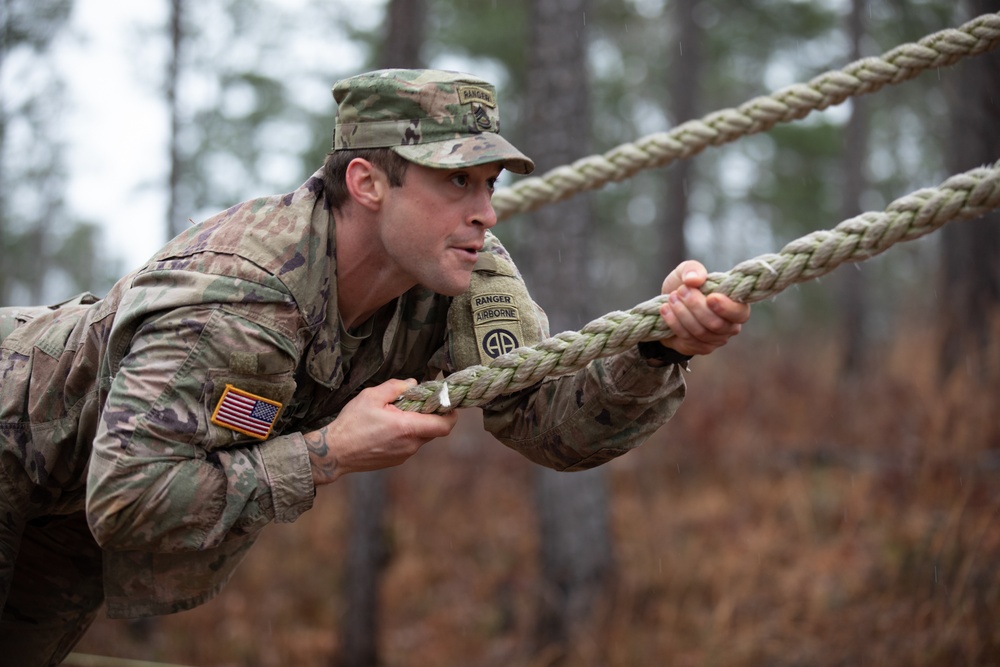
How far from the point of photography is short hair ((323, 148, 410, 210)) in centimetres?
228

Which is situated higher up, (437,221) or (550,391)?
(437,221)

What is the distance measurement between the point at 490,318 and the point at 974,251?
6.59 meters

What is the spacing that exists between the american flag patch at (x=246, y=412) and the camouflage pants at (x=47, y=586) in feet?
2.91

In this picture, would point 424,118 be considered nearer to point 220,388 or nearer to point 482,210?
point 482,210

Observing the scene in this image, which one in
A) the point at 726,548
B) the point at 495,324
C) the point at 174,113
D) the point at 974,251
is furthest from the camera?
the point at 174,113

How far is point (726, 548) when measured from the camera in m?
7.31

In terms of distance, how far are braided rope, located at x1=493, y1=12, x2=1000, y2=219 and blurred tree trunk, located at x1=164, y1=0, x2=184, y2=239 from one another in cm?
507

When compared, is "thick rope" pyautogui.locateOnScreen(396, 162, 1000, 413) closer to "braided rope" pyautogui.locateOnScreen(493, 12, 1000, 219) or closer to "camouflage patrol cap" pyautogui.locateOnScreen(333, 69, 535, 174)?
"camouflage patrol cap" pyautogui.locateOnScreen(333, 69, 535, 174)

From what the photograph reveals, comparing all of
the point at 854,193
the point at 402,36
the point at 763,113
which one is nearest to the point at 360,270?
the point at 763,113

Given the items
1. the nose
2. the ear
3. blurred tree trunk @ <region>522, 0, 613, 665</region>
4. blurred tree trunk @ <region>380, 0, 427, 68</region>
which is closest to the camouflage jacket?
the ear

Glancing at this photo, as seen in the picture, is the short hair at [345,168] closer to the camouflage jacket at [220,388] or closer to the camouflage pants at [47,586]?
the camouflage jacket at [220,388]

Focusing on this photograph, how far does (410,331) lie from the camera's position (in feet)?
8.67

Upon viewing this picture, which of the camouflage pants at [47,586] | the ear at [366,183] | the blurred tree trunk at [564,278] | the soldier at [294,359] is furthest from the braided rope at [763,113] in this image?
the blurred tree trunk at [564,278]

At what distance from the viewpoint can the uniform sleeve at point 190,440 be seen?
2.01 meters
